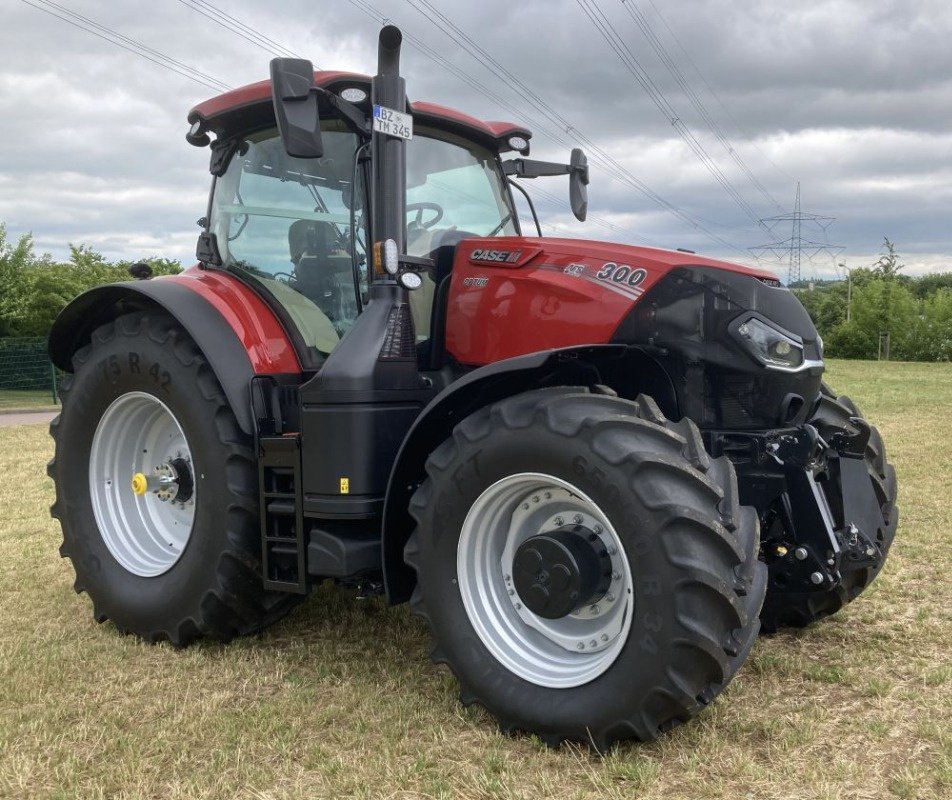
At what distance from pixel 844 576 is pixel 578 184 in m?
2.34

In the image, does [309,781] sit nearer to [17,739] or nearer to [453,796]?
[453,796]

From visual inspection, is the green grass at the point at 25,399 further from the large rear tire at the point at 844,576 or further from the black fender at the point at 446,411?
the large rear tire at the point at 844,576

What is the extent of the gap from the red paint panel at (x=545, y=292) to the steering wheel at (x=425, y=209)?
0.30 m

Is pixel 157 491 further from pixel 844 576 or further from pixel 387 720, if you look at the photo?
pixel 844 576

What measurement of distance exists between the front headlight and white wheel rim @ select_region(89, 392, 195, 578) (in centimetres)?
256

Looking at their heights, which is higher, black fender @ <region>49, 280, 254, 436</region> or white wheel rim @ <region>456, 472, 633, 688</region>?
black fender @ <region>49, 280, 254, 436</region>

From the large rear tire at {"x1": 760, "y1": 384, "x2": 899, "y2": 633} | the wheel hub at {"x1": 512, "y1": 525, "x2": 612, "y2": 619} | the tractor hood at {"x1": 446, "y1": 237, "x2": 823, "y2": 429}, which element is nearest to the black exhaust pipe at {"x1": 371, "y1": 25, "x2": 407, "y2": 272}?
the tractor hood at {"x1": 446, "y1": 237, "x2": 823, "y2": 429}

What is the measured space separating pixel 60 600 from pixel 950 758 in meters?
4.21

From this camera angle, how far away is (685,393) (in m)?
3.39

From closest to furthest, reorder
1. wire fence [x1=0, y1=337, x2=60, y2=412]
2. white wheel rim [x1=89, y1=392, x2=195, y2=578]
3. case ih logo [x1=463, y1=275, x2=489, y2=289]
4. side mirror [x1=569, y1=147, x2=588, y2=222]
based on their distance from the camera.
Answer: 1. case ih logo [x1=463, y1=275, x2=489, y2=289]
2. white wheel rim [x1=89, y1=392, x2=195, y2=578]
3. side mirror [x1=569, y1=147, x2=588, y2=222]
4. wire fence [x1=0, y1=337, x2=60, y2=412]

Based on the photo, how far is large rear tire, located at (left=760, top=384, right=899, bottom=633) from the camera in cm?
401

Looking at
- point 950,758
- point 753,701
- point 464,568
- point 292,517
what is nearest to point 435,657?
point 464,568

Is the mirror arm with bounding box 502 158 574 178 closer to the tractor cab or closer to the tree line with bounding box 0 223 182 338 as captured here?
the tractor cab

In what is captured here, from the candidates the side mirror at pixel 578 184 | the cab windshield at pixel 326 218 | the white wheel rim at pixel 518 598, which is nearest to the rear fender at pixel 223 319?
the cab windshield at pixel 326 218
